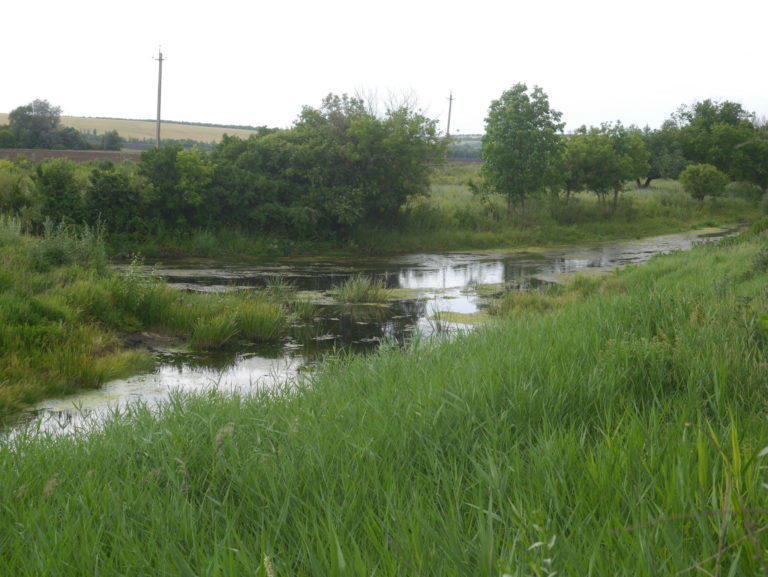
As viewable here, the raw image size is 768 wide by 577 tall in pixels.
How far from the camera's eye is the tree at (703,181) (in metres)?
47.2

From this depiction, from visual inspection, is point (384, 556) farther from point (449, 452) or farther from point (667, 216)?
point (667, 216)

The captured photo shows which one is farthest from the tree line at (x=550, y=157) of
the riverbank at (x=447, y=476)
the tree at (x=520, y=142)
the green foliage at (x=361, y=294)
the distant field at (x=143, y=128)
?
the distant field at (x=143, y=128)

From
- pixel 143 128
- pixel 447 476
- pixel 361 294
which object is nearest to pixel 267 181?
pixel 361 294

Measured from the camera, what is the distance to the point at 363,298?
16266mm

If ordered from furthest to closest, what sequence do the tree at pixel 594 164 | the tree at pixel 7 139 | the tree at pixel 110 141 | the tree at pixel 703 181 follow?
1. the tree at pixel 110 141
2. the tree at pixel 7 139
3. the tree at pixel 703 181
4. the tree at pixel 594 164

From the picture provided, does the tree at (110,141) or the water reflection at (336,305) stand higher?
the tree at (110,141)

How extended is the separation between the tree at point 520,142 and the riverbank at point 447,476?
28555mm

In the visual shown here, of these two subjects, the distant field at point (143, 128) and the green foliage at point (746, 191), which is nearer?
the green foliage at point (746, 191)

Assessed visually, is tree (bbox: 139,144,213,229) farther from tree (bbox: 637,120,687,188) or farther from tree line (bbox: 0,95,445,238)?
tree (bbox: 637,120,687,188)

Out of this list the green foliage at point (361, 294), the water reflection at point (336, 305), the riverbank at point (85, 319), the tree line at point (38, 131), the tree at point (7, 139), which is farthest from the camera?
the tree line at point (38, 131)

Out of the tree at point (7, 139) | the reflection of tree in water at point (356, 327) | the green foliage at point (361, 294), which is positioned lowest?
the reflection of tree in water at point (356, 327)

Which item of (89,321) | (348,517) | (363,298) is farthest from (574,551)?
(363,298)

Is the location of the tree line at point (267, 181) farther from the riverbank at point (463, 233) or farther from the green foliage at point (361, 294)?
the green foliage at point (361, 294)

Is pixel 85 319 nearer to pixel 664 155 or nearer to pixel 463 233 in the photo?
pixel 463 233
